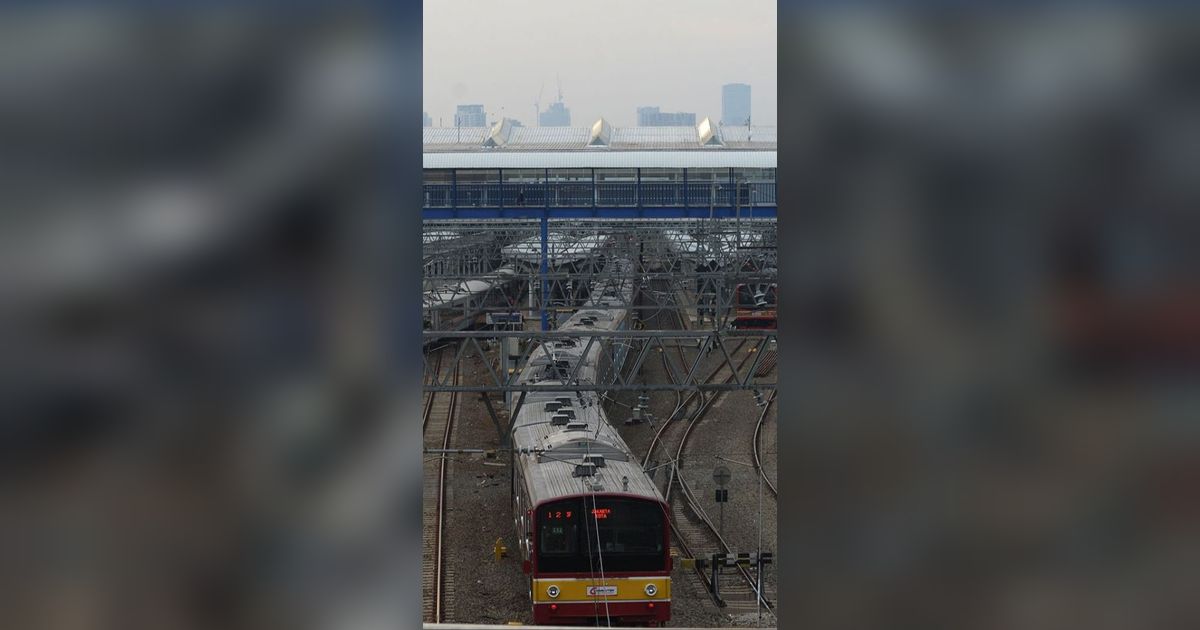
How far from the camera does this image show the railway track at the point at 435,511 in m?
9.17

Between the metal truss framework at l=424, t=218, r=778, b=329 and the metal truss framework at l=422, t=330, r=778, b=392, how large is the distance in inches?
30.9

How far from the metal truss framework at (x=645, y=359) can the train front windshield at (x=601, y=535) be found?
3.07 ft

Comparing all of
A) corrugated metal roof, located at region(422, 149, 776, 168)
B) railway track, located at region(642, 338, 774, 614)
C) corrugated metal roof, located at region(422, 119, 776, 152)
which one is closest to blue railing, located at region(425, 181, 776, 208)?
corrugated metal roof, located at region(422, 149, 776, 168)

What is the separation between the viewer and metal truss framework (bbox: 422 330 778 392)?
7129 millimetres

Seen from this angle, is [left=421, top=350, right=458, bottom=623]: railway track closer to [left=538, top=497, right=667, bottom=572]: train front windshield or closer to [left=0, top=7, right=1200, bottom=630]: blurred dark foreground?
[left=538, top=497, right=667, bottom=572]: train front windshield

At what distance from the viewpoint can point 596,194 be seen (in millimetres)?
17547
